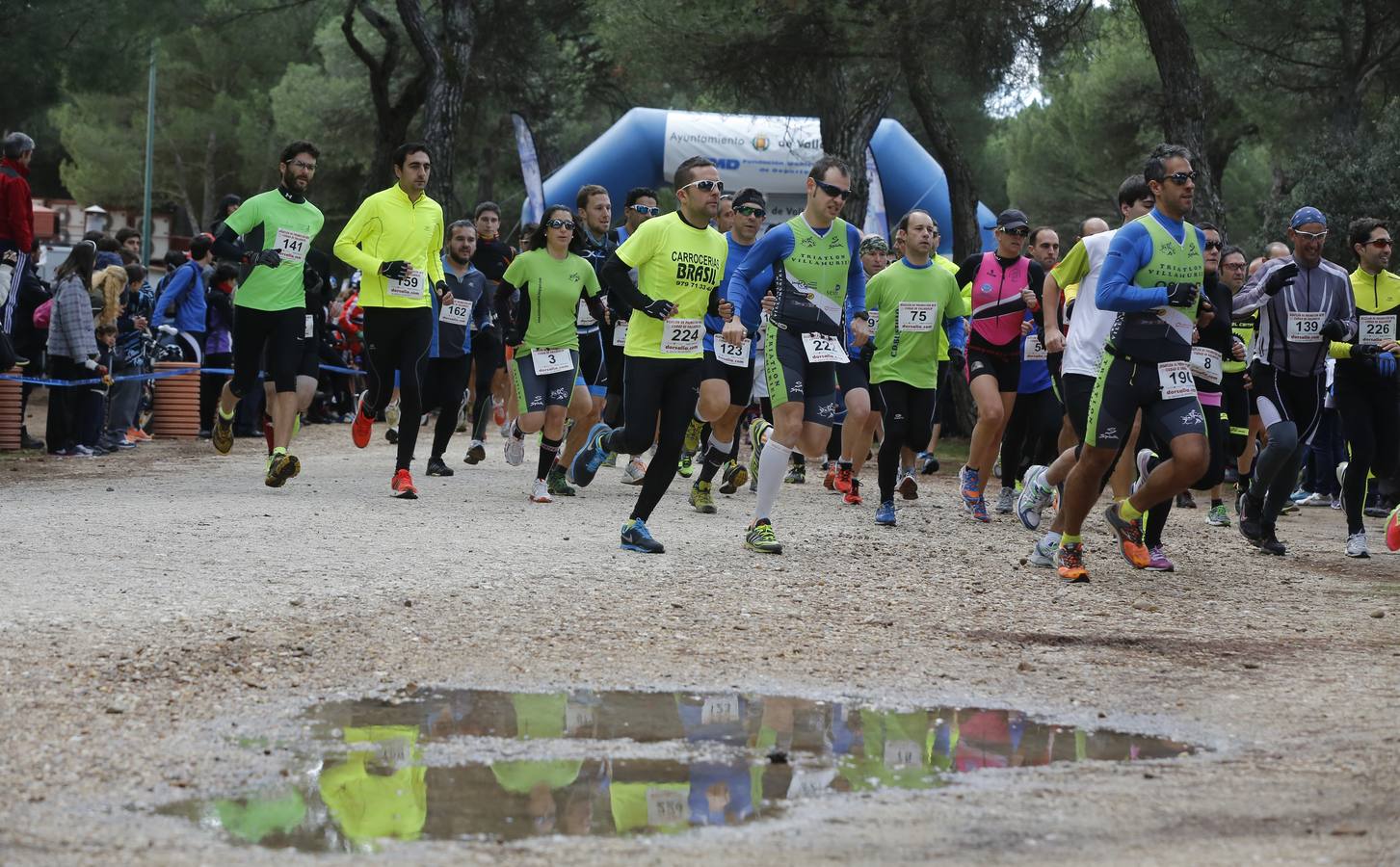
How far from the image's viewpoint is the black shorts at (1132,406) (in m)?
8.27

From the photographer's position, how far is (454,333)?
13055mm

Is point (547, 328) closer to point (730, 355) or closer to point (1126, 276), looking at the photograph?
point (730, 355)

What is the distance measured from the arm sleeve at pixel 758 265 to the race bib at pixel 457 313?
381cm

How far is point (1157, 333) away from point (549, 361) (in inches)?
188

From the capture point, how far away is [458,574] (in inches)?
312

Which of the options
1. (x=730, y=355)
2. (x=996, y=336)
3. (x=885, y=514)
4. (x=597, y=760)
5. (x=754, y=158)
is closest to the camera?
(x=597, y=760)

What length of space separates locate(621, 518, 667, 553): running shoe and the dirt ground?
13 centimetres

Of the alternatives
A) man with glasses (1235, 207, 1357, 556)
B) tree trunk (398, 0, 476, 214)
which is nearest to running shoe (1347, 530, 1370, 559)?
man with glasses (1235, 207, 1357, 556)

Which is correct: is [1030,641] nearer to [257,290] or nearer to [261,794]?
[261,794]

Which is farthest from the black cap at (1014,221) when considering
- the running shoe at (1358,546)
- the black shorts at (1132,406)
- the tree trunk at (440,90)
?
the tree trunk at (440,90)

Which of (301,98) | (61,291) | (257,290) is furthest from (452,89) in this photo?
(301,98)

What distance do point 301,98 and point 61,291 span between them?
33407mm

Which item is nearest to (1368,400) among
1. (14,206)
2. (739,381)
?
(739,381)

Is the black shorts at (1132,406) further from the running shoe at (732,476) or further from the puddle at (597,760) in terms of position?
the running shoe at (732,476)
